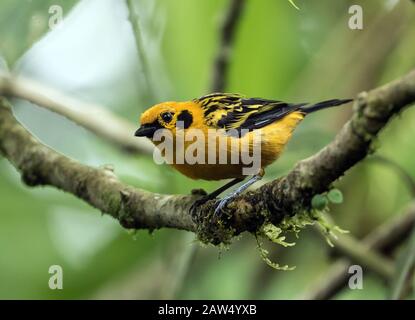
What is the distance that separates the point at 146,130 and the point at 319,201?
167 centimetres

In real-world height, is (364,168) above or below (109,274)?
above

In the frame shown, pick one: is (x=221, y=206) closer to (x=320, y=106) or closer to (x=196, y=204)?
(x=196, y=204)

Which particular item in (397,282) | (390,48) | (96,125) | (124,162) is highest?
(390,48)

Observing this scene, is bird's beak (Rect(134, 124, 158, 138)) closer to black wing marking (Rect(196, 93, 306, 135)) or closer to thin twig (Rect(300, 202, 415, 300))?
black wing marking (Rect(196, 93, 306, 135))

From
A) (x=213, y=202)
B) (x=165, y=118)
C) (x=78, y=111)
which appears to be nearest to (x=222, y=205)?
(x=213, y=202)

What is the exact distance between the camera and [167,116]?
3.91m

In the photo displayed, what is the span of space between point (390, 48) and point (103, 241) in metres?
2.61

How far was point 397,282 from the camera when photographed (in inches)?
134

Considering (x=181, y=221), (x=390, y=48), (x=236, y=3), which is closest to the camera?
(x=181, y=221)

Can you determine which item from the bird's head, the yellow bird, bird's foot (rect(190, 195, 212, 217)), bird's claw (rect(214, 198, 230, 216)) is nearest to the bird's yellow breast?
the yellow bird

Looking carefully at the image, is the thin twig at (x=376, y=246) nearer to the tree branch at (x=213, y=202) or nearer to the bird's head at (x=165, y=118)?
the bird's head at (x=165, y=118)

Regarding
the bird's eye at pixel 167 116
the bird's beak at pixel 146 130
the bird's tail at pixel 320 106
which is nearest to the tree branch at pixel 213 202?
the bird's beak at pixel 146 130
